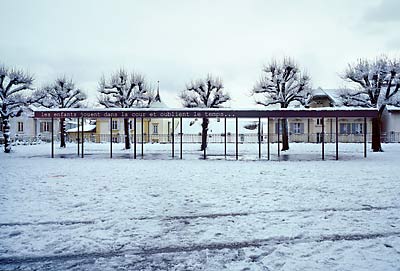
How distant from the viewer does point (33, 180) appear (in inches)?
484

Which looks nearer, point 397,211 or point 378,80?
point 397,211

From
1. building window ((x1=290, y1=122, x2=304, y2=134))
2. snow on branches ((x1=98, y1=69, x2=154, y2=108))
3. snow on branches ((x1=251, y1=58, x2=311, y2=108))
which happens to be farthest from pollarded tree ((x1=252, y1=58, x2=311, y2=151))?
building window ((x1=290, y1=122, x2=304, y2=134))

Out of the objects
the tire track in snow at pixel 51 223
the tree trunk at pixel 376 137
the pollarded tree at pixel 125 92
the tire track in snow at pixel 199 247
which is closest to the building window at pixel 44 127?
the pollarded tree at pixel 125 92

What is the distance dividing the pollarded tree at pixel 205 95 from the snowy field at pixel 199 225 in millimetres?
18706

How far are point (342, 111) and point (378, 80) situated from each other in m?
8.06

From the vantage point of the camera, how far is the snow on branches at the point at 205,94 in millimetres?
30141

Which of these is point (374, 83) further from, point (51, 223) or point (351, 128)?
point (51, 223)

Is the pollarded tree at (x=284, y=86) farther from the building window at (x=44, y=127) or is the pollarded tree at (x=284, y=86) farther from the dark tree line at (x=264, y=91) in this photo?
the building window at (x=44, y=127)

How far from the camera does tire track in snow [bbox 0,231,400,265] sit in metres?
4.95

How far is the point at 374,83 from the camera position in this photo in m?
27.4

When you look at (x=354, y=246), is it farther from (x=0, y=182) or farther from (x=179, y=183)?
(x=0, y=182)

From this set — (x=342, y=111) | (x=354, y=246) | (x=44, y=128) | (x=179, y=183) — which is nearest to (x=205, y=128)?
(x=342, y=111)

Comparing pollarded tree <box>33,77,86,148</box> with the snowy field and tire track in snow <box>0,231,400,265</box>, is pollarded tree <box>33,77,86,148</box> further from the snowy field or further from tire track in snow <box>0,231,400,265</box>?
tire track in snow <box>0,231,400,265</box>

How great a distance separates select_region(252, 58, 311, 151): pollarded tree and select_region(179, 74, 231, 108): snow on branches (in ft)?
9.51
